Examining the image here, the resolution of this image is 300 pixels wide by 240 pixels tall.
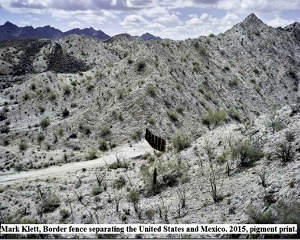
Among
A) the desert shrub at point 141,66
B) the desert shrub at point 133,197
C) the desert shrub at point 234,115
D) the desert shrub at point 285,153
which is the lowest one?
the desert shrub at point 133,197

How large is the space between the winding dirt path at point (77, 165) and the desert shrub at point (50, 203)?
13.3 feet

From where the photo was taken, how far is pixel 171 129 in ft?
80.5

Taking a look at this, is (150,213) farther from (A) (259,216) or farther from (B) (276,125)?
(B) (276,125)

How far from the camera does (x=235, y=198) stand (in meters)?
11.2

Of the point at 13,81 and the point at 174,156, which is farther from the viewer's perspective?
the point at 13,81

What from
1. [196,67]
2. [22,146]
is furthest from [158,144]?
[196,67]

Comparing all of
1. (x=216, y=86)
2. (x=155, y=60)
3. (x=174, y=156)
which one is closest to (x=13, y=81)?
(x=155, y=60)

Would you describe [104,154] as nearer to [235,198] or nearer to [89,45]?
[235,198]

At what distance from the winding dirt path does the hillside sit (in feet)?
1.35

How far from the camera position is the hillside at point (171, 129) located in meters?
12.2

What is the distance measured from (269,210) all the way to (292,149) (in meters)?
3.94

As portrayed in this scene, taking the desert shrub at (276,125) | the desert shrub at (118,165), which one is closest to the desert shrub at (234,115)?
the desert shrub at (276,125)

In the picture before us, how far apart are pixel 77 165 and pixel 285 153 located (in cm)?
1252
